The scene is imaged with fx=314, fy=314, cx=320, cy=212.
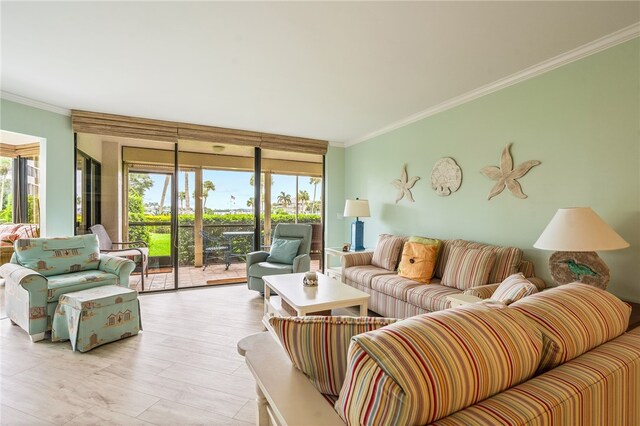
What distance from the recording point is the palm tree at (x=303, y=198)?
5.45 m

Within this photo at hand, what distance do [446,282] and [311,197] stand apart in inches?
119

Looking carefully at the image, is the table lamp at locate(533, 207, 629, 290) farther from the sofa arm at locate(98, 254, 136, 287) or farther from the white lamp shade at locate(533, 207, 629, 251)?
the sofa arm at locate(98, 254, 136, 287)

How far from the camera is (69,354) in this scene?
254 cm

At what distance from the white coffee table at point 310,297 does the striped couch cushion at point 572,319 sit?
1.60m

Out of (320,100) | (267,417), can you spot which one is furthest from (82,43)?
(267,417)

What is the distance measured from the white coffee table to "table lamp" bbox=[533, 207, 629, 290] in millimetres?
1390

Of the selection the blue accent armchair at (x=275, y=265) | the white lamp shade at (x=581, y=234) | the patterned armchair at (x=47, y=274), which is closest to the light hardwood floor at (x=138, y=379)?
the patterned armchair at (x=47, y=274)

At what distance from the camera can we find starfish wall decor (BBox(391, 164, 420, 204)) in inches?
159

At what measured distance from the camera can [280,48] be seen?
2.34 m

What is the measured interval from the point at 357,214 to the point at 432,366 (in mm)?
3852

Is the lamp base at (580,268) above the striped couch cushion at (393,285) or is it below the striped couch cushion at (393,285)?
above

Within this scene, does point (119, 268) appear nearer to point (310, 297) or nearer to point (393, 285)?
point (310, 297)

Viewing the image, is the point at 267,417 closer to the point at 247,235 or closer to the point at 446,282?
the point at 446,282

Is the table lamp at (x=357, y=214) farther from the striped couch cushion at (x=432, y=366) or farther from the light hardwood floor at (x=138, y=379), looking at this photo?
the striped couch cushion at (x=432, y=366)
